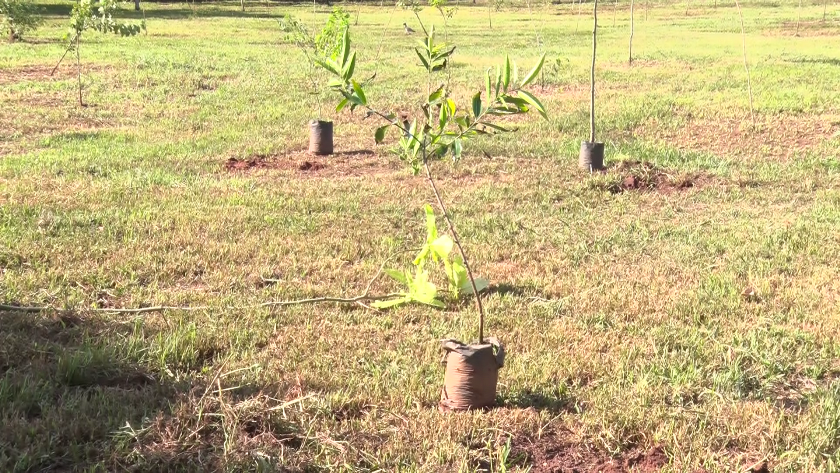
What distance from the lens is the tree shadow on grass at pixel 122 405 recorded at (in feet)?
8.80

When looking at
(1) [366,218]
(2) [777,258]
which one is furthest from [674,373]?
(1) [366,218]

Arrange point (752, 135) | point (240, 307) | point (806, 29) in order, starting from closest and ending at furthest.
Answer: point (240, 307) < point (752, 135) < point (806, 29)

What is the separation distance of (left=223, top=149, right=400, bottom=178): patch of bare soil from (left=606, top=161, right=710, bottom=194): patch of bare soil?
8.33ft

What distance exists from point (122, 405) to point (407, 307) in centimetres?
189

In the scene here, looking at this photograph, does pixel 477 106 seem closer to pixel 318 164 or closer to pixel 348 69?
pixel 348 69

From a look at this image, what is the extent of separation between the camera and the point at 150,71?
53.1 ft

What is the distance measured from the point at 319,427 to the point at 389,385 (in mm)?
506

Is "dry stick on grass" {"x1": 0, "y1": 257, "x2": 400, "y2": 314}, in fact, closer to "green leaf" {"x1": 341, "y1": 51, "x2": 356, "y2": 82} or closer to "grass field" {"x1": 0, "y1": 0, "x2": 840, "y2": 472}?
"grass field" {"x1": 0, "y1": 0, "x2": 840, "y2": 472}

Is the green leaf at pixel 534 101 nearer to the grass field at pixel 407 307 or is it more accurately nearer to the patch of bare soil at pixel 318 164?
the grass field at pixel 407 307

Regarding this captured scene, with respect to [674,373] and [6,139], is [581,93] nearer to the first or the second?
[6,139]

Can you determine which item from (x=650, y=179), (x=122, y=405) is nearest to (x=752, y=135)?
(x=650, y=179)

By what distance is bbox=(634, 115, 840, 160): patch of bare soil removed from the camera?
952cm

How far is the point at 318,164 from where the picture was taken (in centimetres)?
858

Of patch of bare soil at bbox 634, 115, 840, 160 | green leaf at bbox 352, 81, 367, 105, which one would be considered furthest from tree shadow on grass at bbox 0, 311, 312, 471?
patch of bare soil at bbox 634, 115, 840, 160
